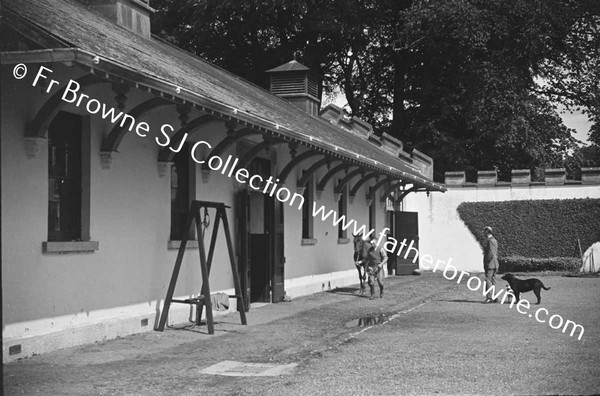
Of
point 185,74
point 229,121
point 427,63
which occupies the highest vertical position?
point 427,63

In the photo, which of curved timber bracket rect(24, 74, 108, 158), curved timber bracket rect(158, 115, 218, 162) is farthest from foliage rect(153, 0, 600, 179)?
curved timber bracket rect(24, 74, 108, 158)

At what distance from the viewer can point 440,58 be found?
39.4m

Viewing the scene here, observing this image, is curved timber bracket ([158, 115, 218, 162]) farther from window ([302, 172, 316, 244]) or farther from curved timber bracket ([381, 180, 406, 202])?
curved timber bracket ([381, 180, 406, 202])

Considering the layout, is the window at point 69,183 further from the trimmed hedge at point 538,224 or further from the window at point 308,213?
the trimmed hedge at point 538,224

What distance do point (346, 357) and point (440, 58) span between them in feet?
103

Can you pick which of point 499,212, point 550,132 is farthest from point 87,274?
point 550,132

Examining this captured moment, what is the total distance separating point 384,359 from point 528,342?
2.80 metres

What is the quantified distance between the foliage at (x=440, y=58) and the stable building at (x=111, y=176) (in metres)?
20.1

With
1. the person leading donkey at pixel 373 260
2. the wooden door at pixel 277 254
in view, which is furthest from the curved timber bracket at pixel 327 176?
the wooden door at pixel 277 254

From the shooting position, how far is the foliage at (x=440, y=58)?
35875 millimetres

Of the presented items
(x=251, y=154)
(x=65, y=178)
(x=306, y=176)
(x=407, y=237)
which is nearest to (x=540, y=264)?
(x=407, y=237)

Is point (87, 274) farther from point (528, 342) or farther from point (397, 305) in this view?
point (397, 305)

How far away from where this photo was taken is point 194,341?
11.4 metres

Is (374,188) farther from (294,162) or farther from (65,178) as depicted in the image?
(65,178)
